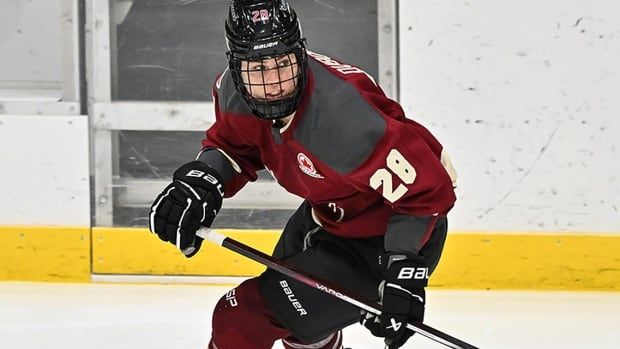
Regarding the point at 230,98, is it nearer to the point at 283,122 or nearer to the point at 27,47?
the point at 283,122

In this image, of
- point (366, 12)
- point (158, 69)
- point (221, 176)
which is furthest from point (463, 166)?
point (221, 176)

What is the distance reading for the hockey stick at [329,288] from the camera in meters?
2.41

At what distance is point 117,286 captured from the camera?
434 cm

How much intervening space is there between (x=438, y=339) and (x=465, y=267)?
1.85 meters

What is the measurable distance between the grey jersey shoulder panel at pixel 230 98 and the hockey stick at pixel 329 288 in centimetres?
26

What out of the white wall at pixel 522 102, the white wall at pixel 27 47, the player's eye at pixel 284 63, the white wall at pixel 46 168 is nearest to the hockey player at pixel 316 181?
the player's eye at pixel 284 63

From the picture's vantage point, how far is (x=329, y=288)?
2.50 m

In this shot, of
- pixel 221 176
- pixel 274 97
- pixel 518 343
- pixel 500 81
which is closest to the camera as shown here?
pixel 274 97

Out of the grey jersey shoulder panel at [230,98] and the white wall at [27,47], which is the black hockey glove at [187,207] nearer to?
the grey jersey shoulder panel at [230,98]

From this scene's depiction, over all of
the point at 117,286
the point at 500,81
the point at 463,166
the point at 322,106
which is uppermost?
the point at 322,106

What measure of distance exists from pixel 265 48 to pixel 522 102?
198 centimetres

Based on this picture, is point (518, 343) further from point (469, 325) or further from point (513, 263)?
point (513, 263)

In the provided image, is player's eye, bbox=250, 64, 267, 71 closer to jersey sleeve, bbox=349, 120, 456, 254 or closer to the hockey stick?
jersey sleeve, bbox=349, 120, 456, 254

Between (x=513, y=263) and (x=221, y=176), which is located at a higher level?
(x=221, y=176)
